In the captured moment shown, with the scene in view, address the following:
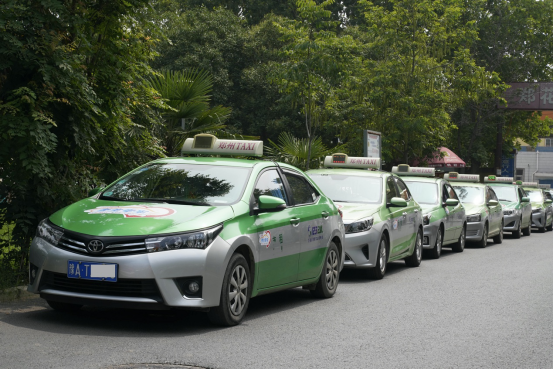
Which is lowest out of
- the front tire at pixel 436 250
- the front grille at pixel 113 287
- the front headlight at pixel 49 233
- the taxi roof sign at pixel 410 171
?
the front tire at pixel 436 250

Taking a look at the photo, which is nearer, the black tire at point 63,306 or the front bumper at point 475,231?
the black tire at point 63,306

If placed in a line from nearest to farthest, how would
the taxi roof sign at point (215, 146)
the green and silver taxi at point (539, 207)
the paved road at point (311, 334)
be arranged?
the paved road at point (311, 334), the taxi roof sign at point (215, 146), the green and silver taxi at point (539, 207)

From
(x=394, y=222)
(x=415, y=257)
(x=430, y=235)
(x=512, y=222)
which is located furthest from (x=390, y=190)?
(x=512, y=222)

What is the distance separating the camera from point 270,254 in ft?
24.5

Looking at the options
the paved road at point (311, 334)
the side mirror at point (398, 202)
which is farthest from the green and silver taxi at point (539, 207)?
the paved road at point (311, 334)

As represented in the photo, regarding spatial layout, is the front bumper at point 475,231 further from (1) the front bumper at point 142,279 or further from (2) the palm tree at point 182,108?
(1) the front bumper at point 142,279

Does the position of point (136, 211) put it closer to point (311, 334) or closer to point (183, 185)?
point (183, 185)

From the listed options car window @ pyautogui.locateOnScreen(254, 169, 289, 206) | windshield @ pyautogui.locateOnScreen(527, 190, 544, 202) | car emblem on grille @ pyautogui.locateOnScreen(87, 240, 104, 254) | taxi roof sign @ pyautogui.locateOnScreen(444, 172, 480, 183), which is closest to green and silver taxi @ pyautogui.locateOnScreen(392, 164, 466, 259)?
taxi roof sign @ pyautogui.locateOnScreen(444, 172, 480, 183)

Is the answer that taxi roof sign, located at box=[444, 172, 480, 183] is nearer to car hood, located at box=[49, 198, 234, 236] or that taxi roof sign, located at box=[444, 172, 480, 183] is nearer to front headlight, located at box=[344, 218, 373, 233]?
front headlight, located at box=[344, 218, 373, 233]

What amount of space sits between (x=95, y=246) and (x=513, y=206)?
67.6 feet

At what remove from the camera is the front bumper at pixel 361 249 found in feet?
36.1

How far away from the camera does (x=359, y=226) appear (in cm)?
1113

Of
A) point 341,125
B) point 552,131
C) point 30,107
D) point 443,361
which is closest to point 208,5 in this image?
point 341,125

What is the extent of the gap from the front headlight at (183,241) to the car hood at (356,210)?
4977mm
